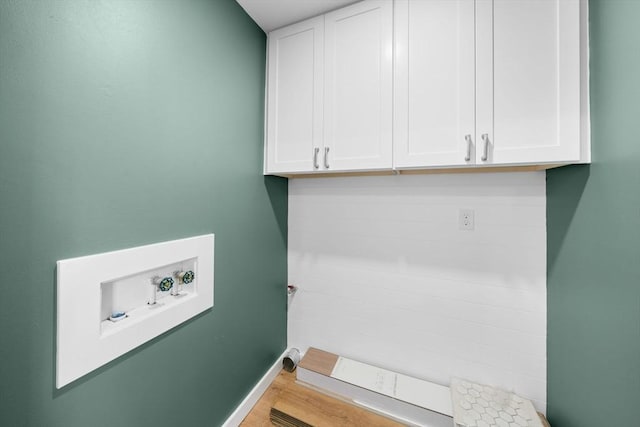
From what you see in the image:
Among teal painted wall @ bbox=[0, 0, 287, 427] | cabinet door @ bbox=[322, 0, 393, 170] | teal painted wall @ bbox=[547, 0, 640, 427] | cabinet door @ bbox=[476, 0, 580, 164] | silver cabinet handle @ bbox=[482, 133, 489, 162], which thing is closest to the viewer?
teal painted wall @ bbox=[0, 0, 287, 427]

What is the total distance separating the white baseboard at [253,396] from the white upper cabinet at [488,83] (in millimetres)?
1575

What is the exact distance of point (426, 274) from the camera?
1554 millimetres

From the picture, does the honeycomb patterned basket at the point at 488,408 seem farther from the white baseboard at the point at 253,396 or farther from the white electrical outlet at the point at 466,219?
the white baseboard at the point at 253,396

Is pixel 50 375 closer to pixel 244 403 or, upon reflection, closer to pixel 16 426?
pixel 16 426

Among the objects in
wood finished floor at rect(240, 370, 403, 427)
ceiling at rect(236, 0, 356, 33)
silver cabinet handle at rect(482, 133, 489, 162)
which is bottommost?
wood finished floor at rect(240, 370, 403, 427)

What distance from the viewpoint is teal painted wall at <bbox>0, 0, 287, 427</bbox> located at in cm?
64

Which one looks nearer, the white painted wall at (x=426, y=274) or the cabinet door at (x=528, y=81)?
the cabinet door at (x=528, y=81)

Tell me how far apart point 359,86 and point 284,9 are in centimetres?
62

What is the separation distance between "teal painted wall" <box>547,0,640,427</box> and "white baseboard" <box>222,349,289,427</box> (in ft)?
5.11

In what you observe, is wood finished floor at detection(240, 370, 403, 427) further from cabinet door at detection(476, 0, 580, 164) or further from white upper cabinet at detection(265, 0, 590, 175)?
cabinet door at detection(476, 0, 580, 164)

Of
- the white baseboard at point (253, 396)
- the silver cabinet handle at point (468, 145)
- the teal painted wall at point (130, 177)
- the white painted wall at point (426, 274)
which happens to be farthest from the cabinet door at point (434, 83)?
the white baseboard at point (253, 396)

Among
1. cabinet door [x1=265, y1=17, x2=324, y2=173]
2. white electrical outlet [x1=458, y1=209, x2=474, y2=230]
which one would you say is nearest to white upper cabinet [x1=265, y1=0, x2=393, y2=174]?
cabinet door [x1=265, y1=17, x2=324, y2=173]

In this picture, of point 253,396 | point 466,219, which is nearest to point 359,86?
point 466,219

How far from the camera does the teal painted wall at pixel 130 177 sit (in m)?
0.64
